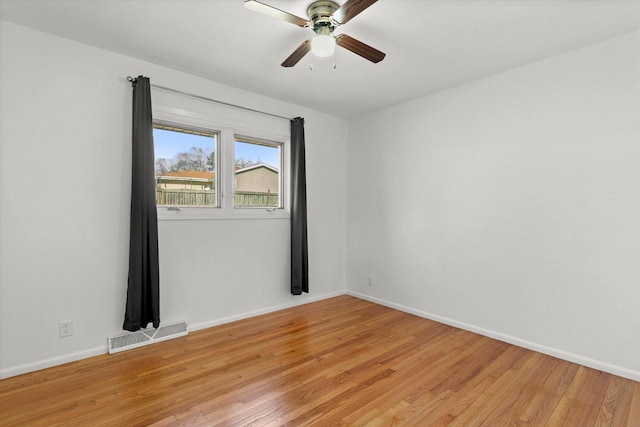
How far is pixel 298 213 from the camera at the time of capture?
3855 millimetres

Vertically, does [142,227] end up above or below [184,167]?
below

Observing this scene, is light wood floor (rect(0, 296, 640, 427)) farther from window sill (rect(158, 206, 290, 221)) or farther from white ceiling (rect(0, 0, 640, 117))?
white ceiling (rect(0, 0, 640, 117))

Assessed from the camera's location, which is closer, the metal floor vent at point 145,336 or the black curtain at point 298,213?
the metal floor vent at point 145,336

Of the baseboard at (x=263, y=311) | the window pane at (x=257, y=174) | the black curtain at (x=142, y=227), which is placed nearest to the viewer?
the black curtain at (x=142, y=227)

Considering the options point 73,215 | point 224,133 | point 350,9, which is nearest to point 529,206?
point 350,9

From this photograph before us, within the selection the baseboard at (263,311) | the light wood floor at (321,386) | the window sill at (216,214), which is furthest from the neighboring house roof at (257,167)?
the light wood floor at (321,386)

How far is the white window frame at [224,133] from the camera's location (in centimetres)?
305

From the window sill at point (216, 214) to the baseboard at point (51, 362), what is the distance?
3.96ft

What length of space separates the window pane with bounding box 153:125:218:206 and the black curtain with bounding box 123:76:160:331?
29 centimetres

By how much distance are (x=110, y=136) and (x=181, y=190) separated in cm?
76

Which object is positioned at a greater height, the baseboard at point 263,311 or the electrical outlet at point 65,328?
the electrical outlet at point 65,328

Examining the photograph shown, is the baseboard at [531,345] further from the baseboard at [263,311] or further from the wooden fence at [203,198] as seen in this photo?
the wooden fence at [203,198]

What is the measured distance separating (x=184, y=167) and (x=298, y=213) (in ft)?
4.50

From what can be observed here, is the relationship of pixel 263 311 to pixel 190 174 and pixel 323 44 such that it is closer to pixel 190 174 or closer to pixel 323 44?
pixel 190 174
